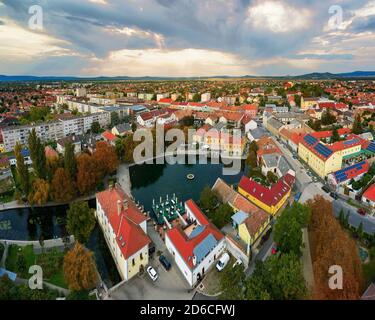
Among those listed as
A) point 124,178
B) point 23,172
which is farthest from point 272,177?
point 23,172

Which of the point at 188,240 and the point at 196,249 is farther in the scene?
the point at 188,240

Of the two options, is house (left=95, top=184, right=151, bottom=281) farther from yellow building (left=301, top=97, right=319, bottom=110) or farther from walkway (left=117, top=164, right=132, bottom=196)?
yellow building (left=301, top=97, right=319, bottom=110)

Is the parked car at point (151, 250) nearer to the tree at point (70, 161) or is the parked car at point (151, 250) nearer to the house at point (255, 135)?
the tree at point (70, 161)

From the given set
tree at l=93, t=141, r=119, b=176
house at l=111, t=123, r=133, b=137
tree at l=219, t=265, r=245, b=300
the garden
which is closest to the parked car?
the garden

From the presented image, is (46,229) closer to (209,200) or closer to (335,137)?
(209,200)

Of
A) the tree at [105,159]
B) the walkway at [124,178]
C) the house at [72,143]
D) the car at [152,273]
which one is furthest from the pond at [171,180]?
the house at [72,143]
